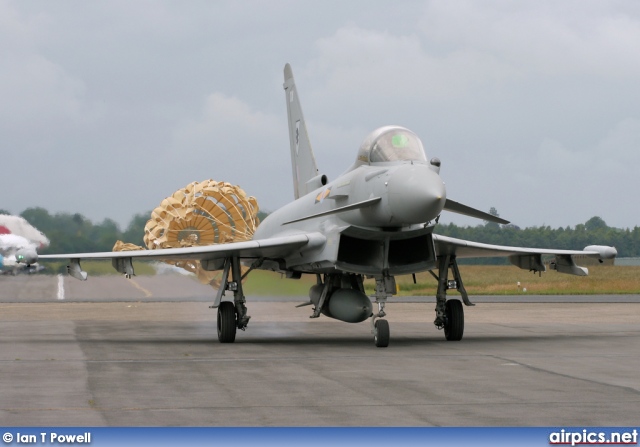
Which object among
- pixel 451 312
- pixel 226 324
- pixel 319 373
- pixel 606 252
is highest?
pixel 606 252

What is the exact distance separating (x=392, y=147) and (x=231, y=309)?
4362 millimetres

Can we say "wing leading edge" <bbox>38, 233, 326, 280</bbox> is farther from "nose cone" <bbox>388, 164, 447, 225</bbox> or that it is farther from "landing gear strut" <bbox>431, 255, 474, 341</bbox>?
"landing gear strut" <bbox>431, 255, 474, 341</bbox>

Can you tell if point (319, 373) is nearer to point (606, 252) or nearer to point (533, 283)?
point (606, 252)

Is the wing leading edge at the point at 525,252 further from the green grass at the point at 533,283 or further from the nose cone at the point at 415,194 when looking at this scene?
the green grass at the point at 533,283

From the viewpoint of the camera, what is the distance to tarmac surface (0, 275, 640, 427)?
875 centimetres

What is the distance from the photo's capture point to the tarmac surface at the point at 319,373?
8.75 meters

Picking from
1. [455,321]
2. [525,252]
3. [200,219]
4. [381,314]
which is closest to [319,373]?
[381,314]

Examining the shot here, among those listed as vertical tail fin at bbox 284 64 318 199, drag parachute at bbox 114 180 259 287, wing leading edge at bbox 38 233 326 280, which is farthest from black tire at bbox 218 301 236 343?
drag parachute at bbox 114 180 259 287

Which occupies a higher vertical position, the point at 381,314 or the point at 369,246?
the point at 369,246

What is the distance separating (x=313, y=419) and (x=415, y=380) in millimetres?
3253

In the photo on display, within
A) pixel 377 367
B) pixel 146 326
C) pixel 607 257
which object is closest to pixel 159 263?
pixel 146 326

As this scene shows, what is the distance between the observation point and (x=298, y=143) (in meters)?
23.6

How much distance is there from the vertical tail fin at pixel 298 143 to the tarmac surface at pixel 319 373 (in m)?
3.42

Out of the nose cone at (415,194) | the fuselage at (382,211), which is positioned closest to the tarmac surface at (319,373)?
the fuselage at (382,211)
